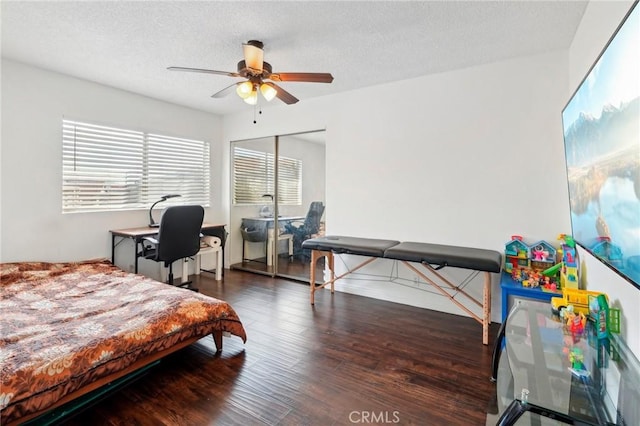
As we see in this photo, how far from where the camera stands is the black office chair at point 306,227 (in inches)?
163

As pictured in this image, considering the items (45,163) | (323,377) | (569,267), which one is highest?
(45,163)

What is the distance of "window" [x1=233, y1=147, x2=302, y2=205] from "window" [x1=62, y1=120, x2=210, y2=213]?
0.54 meters

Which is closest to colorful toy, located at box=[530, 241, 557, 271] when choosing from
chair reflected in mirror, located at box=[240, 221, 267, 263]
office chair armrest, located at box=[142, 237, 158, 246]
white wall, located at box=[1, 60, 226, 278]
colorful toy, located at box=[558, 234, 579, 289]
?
colorful toy, located at box=[558, 234, 579, 289]

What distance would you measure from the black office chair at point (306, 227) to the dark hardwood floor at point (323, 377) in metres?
1.34

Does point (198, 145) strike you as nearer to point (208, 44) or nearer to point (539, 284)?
point (208, 44)

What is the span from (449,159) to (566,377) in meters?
2.32

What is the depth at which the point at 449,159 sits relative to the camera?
3.13 metres

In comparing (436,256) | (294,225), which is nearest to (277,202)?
(294,225)

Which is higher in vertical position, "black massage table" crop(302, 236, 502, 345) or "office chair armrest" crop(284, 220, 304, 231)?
"office chair armrest" crop(284, 220, 304, 231)

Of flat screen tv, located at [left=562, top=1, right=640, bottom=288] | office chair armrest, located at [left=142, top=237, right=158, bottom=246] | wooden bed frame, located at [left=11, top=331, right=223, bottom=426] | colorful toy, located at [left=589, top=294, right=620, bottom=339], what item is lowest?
wooden bed frame, located at [left=11, top=331, right=223, bottom=426]

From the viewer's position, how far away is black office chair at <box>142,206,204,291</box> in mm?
3223

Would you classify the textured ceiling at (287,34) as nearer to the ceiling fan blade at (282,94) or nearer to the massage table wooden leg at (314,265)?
the ceiling fan blade at (282,94)

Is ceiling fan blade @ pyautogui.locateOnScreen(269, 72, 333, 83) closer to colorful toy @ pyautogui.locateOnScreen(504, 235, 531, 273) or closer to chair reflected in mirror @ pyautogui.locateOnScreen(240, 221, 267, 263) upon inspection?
colorful toy @ pyautogui.locateOnScreen(504, 235, 531, 273)

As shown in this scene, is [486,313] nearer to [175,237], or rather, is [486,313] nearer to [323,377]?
[323,377]
